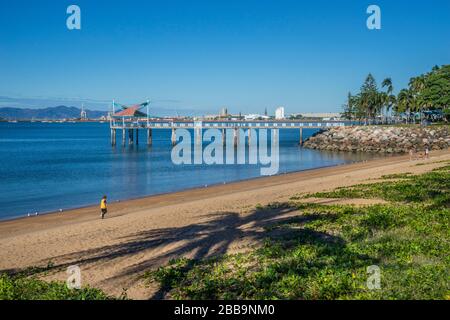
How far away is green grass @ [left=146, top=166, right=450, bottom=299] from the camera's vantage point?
861 cm

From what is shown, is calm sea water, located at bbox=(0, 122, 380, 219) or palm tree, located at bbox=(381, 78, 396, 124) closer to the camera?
calm sea water, located at bbox=(0, 122, 380, 219)

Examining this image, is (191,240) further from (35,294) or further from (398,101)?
(398,101)

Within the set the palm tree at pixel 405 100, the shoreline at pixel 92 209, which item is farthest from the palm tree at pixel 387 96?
the shoreline at pixel 92 209

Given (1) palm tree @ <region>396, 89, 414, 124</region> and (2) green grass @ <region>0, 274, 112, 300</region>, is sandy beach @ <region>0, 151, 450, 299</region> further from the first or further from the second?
(1) palm tree @ <region>396, 89, 414, 124</region>

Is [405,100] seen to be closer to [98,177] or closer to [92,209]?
[98,177]

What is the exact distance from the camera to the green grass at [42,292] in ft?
26.5

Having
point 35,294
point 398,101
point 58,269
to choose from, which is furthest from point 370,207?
point 398,101

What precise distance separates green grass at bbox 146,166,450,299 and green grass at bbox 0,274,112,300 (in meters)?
1.76

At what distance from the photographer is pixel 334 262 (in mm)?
10328

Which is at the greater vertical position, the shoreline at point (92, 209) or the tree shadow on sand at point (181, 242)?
the tree shadow on sand at point (181, 242)

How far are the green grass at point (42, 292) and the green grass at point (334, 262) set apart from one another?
1.76 m

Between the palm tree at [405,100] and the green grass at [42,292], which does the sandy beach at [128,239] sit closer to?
the green grass at [42,292]

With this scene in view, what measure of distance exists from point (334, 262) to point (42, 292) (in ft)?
20.7

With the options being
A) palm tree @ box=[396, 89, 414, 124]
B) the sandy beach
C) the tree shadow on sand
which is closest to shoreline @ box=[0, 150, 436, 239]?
the sandy beach
